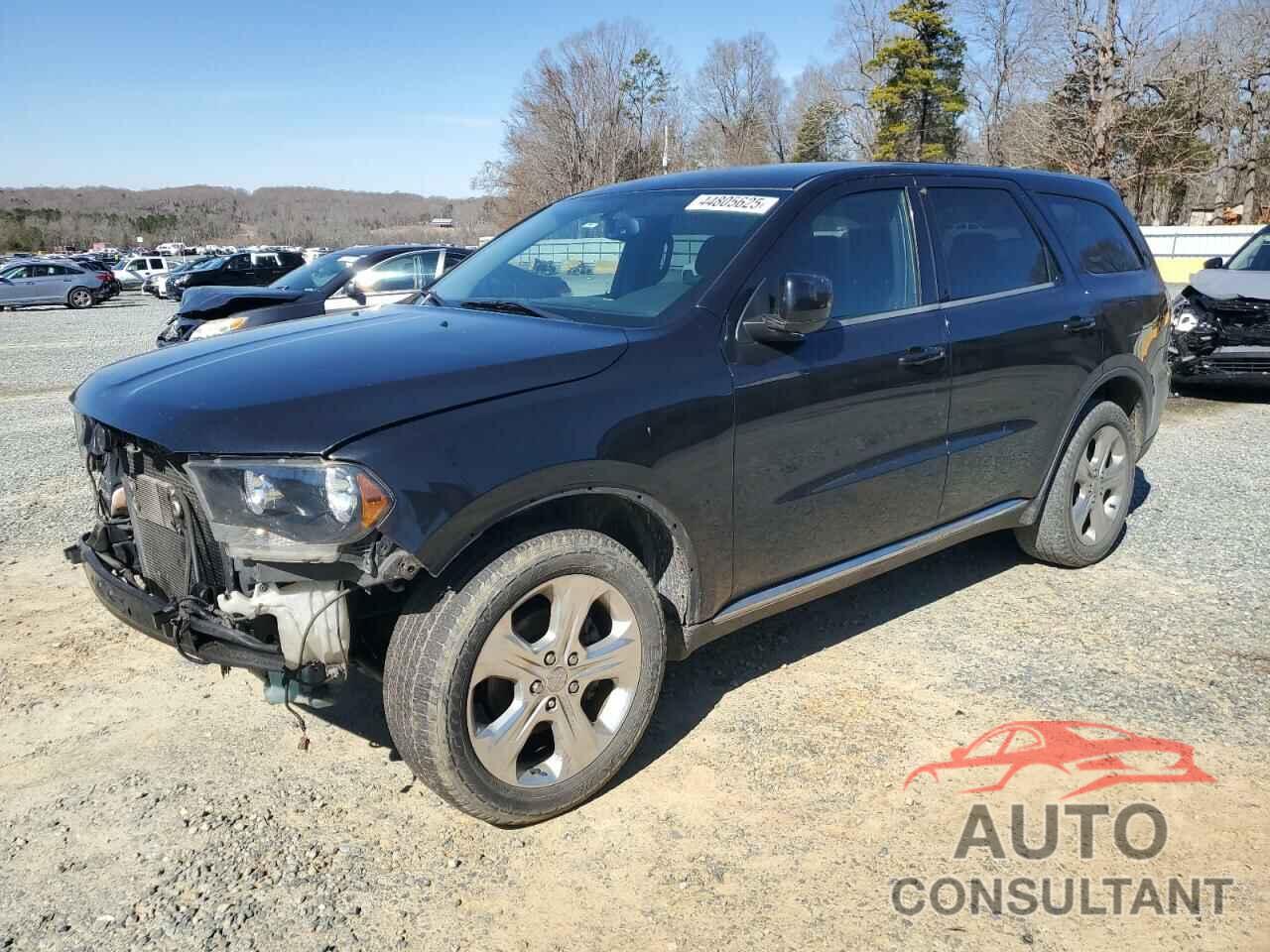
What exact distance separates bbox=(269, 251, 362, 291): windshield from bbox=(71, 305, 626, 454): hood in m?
8.53

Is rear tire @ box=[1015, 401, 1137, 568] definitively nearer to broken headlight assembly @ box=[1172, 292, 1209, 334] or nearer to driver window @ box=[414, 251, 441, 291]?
broken headlight assembly @ box=[1172, 292, 1209, 334]

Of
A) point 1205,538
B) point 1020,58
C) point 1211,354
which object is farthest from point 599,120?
point 1205,538

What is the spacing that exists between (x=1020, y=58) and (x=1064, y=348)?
56257 millimetres

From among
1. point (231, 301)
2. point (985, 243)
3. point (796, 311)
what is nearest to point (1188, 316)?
point (985, 243)

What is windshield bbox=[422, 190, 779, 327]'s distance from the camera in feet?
10.7

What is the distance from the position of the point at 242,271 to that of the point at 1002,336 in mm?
27807

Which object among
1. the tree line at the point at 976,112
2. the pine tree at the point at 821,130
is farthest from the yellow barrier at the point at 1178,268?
the pine tree at the point at 821,130

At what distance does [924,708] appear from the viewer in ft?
11.7

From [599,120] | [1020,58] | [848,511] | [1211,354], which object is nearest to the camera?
[848,511]

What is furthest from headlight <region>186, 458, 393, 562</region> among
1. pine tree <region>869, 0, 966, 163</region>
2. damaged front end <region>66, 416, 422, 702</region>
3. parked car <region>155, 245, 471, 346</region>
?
pine tree <region>869, 0, 966, 163</region>

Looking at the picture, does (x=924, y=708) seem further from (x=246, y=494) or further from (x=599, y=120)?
(x=599, y=120)

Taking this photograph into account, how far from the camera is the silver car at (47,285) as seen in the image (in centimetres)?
3062

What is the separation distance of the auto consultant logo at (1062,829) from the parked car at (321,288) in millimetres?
8212

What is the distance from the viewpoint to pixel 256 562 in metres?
2.49
